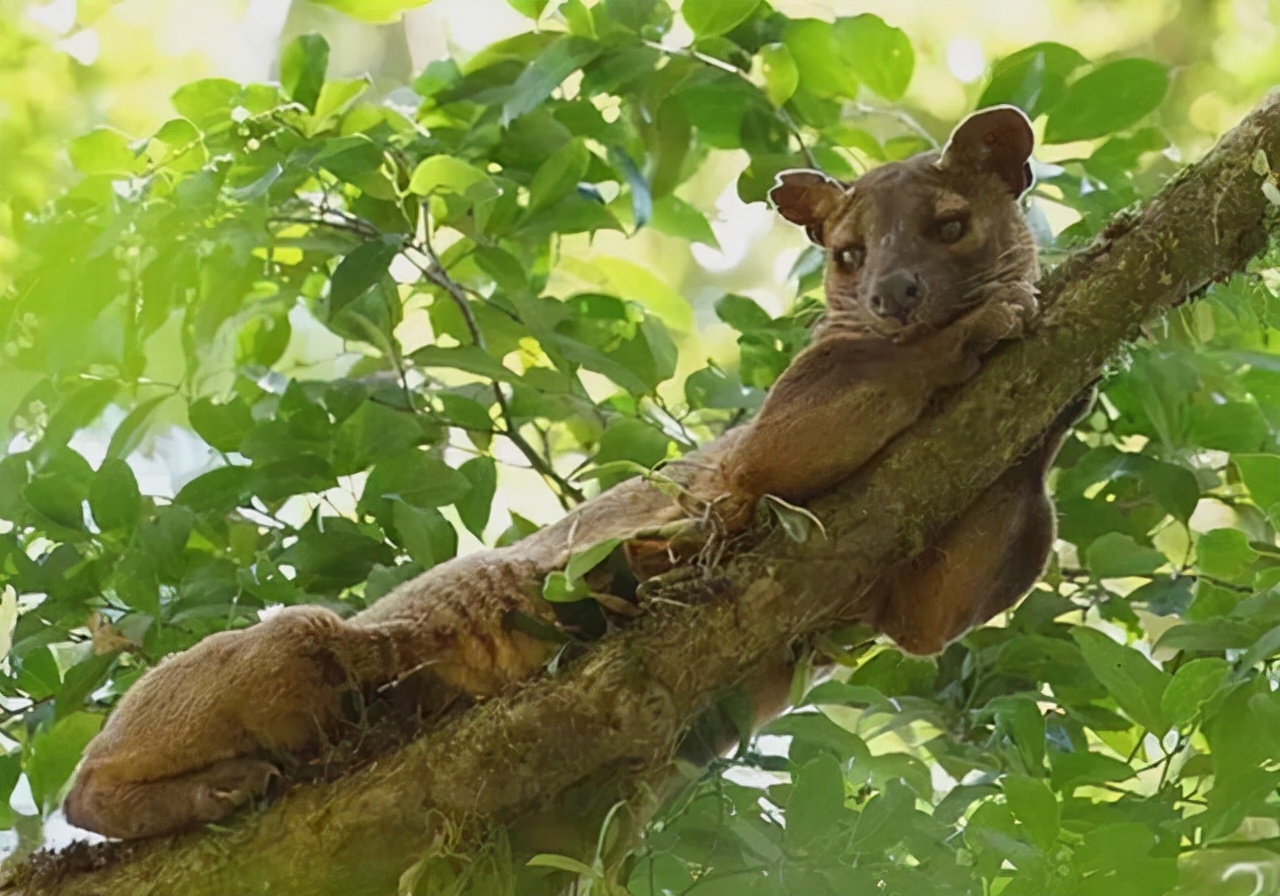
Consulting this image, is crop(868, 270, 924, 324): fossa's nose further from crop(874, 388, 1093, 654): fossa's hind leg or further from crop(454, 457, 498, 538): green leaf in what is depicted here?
crop(454, 457, 498, 538): green leaf

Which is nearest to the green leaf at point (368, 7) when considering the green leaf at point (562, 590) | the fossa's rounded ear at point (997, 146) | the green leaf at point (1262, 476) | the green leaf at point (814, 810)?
the fossa's rounded ear at point (997, 146)

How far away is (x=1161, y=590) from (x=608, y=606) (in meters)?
1.12

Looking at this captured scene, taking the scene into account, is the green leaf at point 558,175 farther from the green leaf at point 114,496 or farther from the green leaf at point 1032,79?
the green leaf at point 114,496

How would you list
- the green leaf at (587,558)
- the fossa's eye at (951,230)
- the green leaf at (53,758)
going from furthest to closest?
the green leaf at (53,758)
the fossa's eye at (951,230)
the green leaf at (587,558)

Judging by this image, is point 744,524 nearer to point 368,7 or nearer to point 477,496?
point 477,496

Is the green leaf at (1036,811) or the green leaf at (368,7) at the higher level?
the green leaf at (368,7)

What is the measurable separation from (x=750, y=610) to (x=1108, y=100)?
1.46m

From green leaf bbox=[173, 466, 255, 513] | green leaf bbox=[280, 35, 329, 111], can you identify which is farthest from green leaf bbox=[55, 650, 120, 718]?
green leaf bbox=[280, 35, 329, 111]

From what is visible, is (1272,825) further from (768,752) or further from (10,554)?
(10,554)

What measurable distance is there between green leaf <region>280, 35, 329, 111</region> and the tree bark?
1453mm

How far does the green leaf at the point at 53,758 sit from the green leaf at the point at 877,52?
2.05 meters

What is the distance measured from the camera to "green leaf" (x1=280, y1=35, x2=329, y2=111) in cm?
283

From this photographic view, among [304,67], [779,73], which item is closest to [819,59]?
[779,73]

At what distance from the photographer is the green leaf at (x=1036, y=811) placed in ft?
6.64
